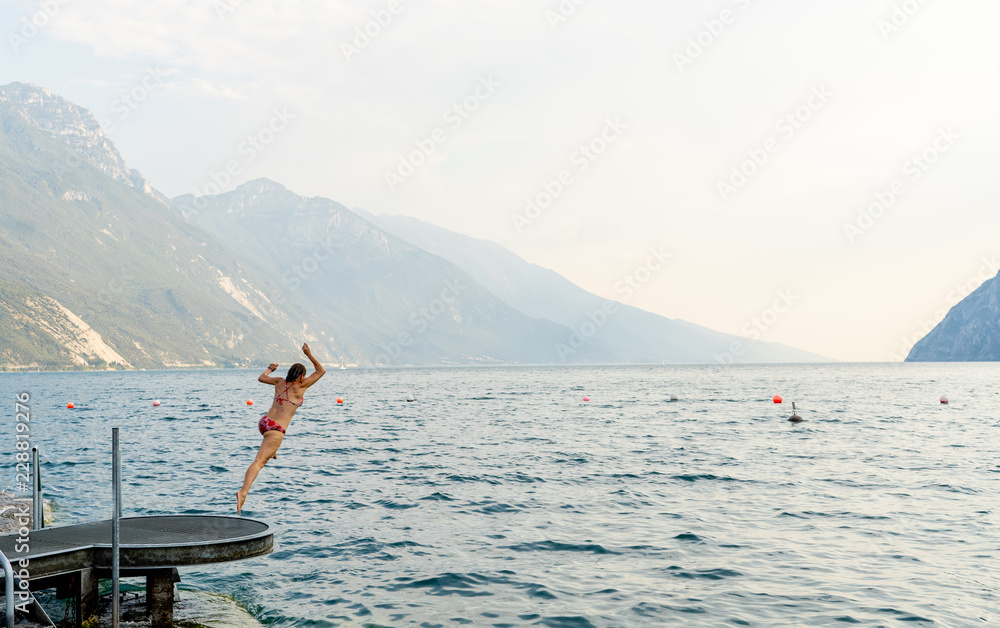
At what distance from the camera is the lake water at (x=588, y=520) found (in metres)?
11.5

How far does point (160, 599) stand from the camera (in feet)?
32.9

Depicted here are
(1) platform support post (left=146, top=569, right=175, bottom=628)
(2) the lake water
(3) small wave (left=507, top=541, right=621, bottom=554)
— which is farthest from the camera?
(3) small wave (left=507, top=541, right=621, bottom=554)

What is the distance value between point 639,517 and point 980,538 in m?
7.58

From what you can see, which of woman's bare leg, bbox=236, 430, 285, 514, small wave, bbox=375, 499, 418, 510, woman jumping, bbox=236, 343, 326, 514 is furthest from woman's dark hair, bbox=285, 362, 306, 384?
small wave, bbox=375, 499, 418, 510

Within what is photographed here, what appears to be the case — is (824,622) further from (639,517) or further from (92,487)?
(92,487)

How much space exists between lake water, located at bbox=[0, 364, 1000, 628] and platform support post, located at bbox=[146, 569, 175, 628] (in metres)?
1.72

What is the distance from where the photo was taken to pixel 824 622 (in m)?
10.5

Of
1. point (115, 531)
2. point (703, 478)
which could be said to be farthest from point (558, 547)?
point (703, 478)

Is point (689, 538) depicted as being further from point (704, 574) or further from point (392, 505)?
point (392, 505)

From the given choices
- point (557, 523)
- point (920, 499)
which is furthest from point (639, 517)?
point (920, 499)

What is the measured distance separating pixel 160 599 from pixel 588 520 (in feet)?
34.6

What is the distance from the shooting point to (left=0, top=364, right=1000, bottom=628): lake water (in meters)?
11.5

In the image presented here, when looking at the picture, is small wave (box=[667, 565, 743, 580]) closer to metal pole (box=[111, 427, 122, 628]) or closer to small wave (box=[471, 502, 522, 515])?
small wave (box=[471, 502, 522, 515])

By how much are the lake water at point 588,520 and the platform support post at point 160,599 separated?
1.72 metres
